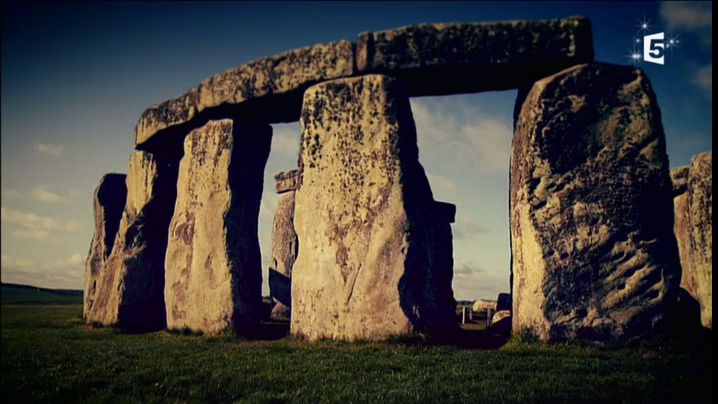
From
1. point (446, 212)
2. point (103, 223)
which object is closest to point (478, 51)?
point (446, 212)

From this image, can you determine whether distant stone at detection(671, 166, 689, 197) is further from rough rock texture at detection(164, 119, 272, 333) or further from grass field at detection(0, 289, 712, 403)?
rough rock texture at detection(164, 119, 272, 333)

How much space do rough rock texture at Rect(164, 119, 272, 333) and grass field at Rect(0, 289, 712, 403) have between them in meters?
1.53

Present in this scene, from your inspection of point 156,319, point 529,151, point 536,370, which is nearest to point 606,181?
point 529,151

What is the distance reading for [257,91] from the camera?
1032 cm

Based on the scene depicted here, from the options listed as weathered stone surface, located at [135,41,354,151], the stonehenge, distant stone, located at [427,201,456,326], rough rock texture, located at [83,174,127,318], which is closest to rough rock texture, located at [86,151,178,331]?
weathered stone surface, located at [135,41,354,151]

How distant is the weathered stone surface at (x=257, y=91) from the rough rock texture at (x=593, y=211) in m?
3.55

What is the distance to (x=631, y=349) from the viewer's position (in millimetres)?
7621

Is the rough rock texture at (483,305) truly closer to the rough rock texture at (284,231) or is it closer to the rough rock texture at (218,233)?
the rough rock texture at (284,231)

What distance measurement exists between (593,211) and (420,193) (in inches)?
105

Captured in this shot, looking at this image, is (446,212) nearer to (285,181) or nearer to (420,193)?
(285,181)

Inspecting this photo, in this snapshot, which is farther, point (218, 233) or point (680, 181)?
point (680, 181)

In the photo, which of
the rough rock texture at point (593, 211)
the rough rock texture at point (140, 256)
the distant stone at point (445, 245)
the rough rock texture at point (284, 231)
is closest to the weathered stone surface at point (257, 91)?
the rough rock texture at point (140, 256)

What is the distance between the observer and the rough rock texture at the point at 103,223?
14.6m

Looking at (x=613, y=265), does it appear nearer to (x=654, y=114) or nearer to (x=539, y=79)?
(x=654, y=114)
